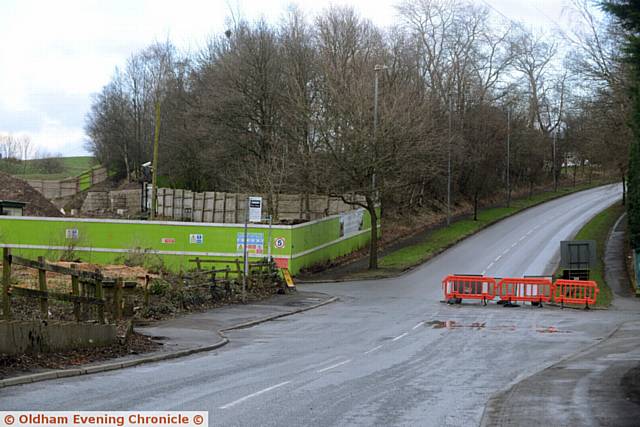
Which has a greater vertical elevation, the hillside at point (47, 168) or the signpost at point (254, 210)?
the hillside at point (47, 168)

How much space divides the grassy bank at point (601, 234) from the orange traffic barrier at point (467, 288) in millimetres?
4709

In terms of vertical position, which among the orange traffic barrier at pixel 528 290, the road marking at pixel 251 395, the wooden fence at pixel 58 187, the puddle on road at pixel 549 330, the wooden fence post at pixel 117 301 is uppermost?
the wooden fence at pixel 58 187

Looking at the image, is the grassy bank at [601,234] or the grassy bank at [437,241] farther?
the grassy bank at [437,241]

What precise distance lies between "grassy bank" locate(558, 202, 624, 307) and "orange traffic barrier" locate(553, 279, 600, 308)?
0.91 m

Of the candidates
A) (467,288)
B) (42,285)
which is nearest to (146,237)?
(467,288)

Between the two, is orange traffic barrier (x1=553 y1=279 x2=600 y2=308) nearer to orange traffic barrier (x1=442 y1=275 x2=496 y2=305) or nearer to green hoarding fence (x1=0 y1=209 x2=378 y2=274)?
orange traffic barrier (x1=442 y1=275 x2=496 y2=305)

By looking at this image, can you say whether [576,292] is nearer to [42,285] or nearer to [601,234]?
[42,285]

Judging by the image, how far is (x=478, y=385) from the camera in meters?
14.0

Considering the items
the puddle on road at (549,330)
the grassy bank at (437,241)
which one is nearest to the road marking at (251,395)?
the puddle on road at (549,330)

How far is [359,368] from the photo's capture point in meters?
15.8

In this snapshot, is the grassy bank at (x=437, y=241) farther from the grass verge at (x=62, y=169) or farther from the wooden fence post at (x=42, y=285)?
the grass verge at (x=62, y=169)

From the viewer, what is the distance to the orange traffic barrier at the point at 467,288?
1330 inches

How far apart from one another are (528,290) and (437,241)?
23441 millimetres

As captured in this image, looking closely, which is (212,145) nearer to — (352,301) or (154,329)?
(352,301)
